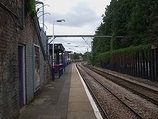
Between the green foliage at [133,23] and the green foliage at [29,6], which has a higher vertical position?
the green foliage at [133,23]

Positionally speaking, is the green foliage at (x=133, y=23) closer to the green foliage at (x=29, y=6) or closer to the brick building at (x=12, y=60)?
the green foliage at (x=29, y=6)

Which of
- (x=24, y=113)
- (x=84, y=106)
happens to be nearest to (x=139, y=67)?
(x=84, y=106)

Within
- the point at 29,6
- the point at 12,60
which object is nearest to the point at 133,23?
the point at 29,6

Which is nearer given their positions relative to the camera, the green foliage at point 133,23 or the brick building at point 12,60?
the brick building at point 12,60

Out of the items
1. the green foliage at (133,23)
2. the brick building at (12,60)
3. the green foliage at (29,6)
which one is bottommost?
the brick building at (12,60)

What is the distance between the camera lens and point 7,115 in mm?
8609

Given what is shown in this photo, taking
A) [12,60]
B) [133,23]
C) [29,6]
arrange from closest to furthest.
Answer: [12,60], [29,6], [133,23]

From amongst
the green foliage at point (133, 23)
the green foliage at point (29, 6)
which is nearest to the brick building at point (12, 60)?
the green foliage at point (29, 6)

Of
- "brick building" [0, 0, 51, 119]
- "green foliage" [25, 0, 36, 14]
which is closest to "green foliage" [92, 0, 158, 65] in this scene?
"green foliage" [25, 0, 36, 14]

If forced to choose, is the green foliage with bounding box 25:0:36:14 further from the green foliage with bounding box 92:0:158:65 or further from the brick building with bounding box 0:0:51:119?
the green foliage with bounding box 92:0:158:65

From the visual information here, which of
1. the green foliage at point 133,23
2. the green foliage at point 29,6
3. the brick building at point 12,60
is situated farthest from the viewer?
the green foliage at point 133,23

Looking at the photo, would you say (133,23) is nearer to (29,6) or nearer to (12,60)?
(29,6)

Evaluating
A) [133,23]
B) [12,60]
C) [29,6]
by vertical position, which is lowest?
[12,60]

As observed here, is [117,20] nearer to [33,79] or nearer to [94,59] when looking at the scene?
[94,59]
